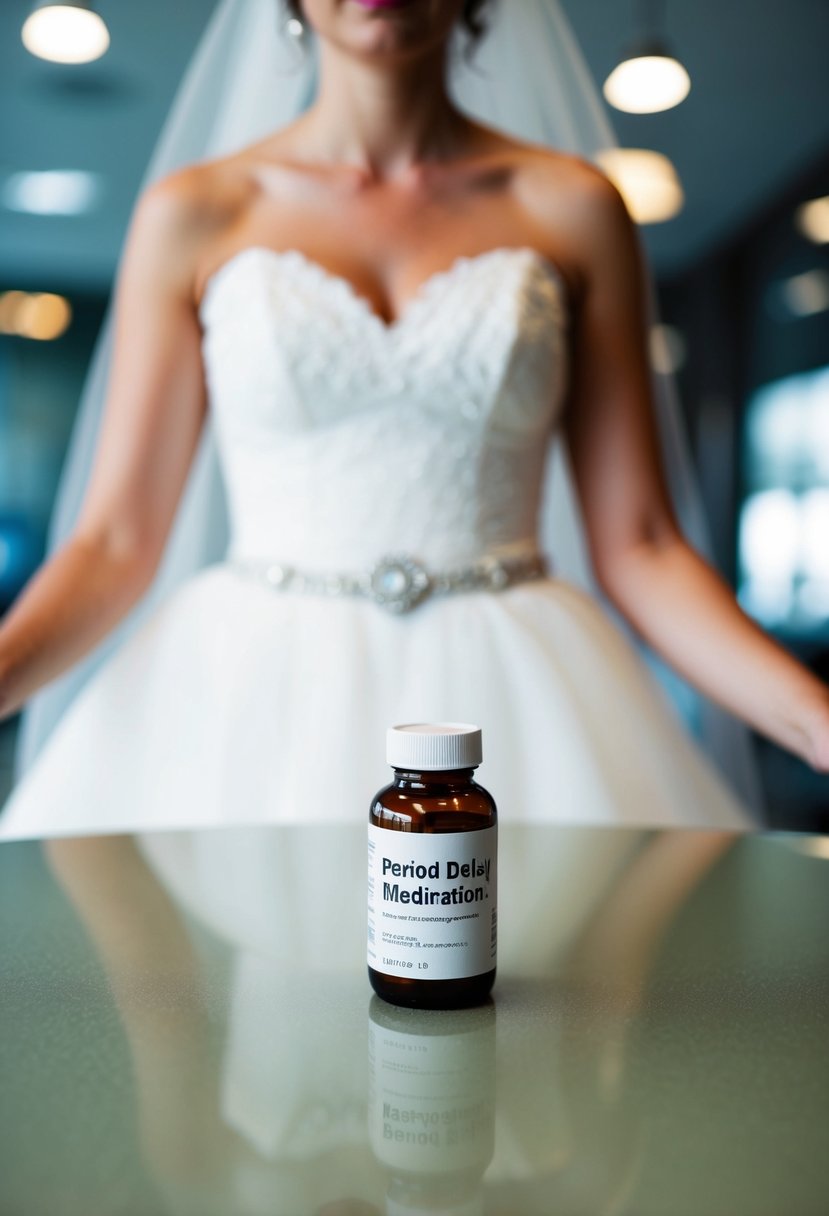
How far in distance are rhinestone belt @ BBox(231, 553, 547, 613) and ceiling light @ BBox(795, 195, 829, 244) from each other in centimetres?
495

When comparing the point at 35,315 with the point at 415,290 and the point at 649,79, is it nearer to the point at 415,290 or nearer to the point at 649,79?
the point at 649,79

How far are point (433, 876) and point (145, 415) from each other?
2.70 ft

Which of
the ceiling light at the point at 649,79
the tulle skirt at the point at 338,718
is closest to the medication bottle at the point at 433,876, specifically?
the tulle skirt at the point at 338,718

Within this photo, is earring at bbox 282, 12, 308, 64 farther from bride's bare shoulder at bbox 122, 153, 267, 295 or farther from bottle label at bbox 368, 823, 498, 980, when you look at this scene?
bottle label at bbox 368, 823, 498, 980

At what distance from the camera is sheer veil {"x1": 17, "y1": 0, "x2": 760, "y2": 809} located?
58.8 inches

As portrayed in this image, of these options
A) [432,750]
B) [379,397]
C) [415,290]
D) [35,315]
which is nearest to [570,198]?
[415,290]

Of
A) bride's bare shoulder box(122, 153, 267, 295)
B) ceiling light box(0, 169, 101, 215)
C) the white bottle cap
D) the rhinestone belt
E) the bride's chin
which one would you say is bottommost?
the white bottle cap

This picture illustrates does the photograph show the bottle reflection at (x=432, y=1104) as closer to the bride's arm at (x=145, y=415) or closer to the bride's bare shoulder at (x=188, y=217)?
the bride's arm at (x=145, y=415)

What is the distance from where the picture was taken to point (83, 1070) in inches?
18.0

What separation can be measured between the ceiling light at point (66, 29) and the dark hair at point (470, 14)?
4.37ft

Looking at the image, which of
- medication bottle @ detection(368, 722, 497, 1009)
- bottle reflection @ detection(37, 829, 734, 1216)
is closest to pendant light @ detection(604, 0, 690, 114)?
bottle reflection @ detection(37, 829, 734, 1216)

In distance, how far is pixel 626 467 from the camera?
4.18ft

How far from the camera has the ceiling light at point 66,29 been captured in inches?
96.5

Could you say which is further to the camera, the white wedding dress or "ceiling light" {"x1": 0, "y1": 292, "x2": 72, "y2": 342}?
"ceiling light" {"x1": 0, "y1": 292, "x2": 72, "y2": 342}
